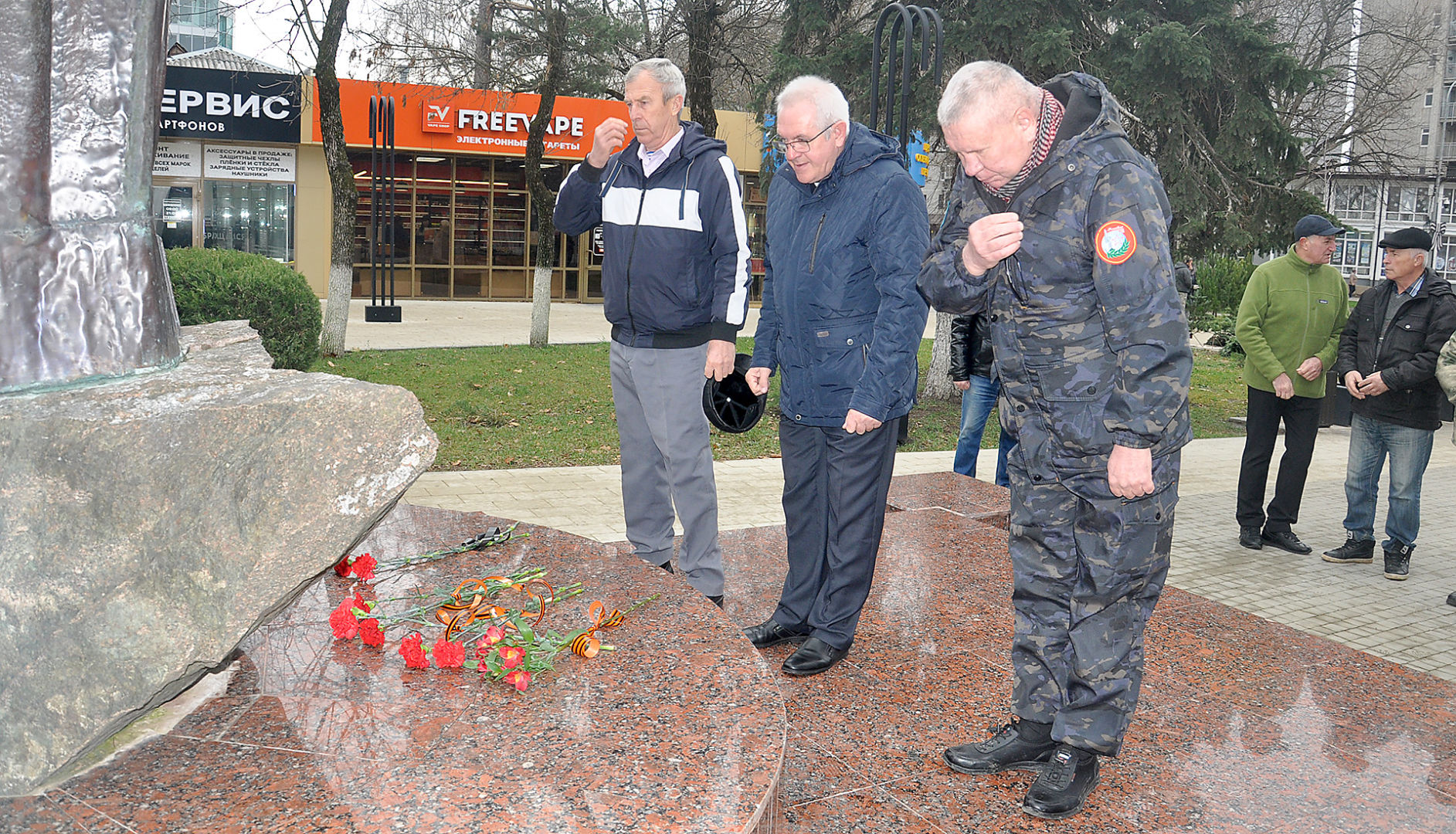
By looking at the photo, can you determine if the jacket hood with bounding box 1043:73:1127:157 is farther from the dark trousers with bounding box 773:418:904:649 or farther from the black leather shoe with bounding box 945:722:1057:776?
the black leather shoe with bounding box 945:722:1057:776

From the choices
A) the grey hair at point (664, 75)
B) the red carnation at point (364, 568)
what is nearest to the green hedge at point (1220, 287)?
the grey hair at point (664, 75)

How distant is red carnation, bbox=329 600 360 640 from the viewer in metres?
3.25

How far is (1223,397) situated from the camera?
48.9 feet

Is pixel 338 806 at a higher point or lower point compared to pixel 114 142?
lower

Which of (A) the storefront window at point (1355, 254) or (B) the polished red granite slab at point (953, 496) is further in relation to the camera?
(A) the storefront window at point (1355, 254)

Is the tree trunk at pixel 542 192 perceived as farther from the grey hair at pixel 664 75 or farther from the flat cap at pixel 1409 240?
the grey hair at pixel 664 75

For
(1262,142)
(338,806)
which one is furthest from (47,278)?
(1262,142)

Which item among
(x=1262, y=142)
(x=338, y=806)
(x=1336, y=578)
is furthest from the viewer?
(x=1262, y=142)

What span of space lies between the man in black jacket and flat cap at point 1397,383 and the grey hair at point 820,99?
4.07m

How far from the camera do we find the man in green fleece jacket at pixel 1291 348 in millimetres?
6734

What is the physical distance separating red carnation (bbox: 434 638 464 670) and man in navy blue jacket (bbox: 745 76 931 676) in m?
1.22

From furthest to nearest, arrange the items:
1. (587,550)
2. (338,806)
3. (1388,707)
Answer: (587,550), (1388,707), (338,806)

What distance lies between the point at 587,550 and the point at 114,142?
2.02 meters

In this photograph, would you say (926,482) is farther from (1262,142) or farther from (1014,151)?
(1262,142)
